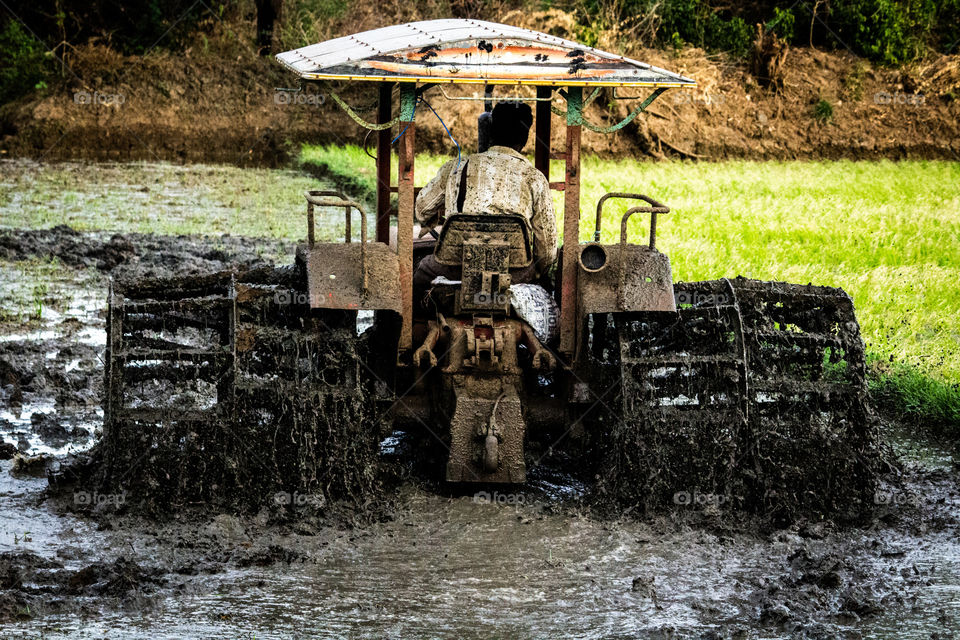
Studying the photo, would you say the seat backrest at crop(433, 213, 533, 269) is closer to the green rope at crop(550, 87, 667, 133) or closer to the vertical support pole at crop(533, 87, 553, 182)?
the green rope at crop(550, 87, 667, 133)

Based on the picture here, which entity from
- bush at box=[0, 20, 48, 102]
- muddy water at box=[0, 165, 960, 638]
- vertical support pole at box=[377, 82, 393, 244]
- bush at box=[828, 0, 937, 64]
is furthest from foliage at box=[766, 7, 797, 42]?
muddy water at box=[0, 165, 960, 638]

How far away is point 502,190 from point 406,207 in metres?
0.46

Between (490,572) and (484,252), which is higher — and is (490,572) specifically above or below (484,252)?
below

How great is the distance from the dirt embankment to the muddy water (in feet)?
64.1

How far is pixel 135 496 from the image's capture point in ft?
18.0

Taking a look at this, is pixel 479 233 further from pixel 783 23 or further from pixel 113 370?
pixel 783 23

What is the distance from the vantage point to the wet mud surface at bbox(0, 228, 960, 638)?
179 inches

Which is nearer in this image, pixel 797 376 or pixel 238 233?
pixel 797 376

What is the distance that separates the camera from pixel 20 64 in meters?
28.0

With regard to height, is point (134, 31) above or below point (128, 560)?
above

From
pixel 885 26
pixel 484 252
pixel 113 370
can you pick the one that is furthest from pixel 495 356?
pixel 885 26

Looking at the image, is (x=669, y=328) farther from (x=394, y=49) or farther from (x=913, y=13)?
(x=913, y=13)

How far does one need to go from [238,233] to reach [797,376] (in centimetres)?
909

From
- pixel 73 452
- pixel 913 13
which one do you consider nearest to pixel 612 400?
pixel 73 452
